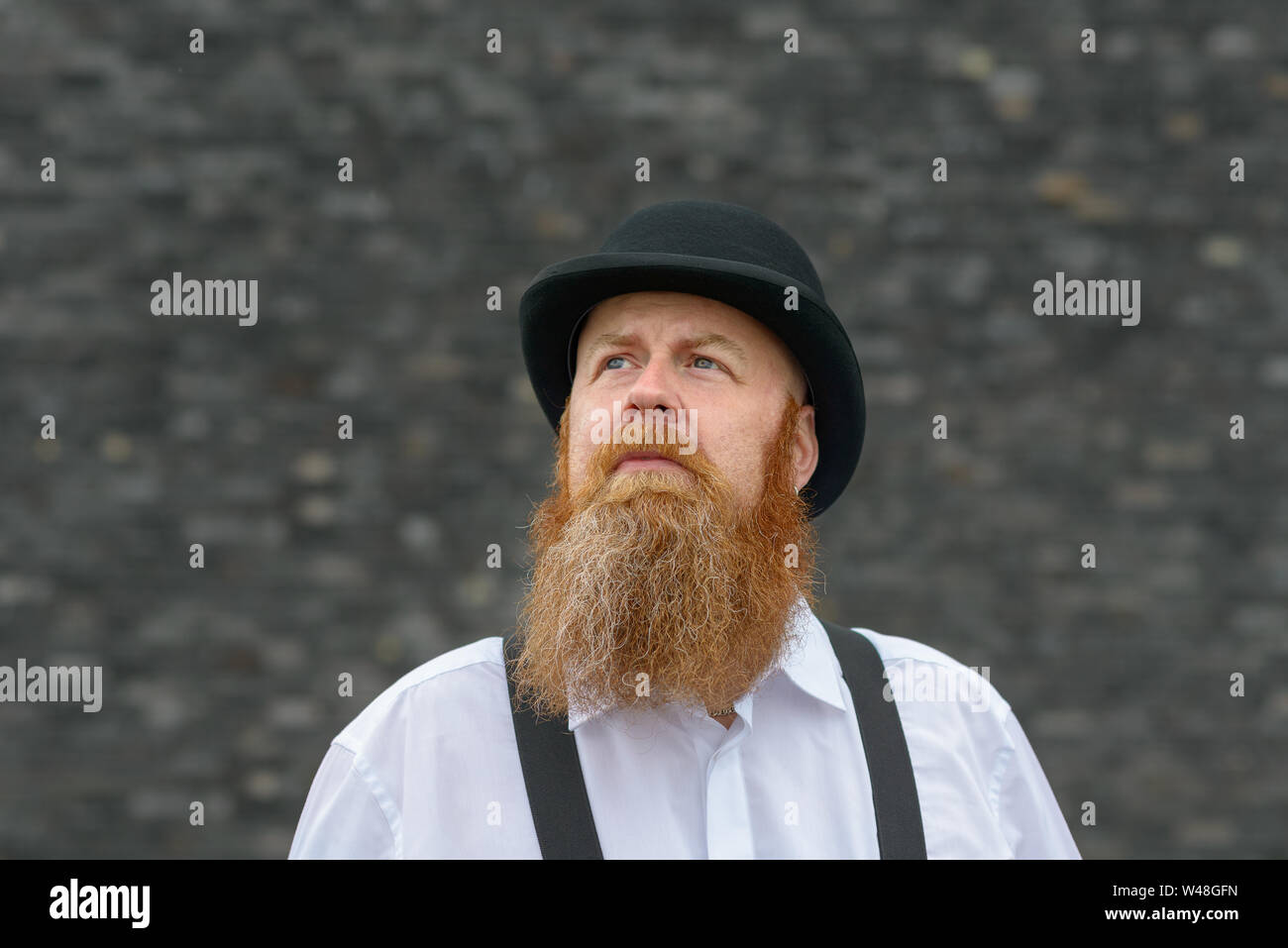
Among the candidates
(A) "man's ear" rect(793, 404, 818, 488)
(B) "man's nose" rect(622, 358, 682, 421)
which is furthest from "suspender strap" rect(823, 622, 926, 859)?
(B) "man's nose" rect(622, 358, 682, 421)

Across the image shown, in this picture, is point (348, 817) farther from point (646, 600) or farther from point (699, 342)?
point (699, 342)

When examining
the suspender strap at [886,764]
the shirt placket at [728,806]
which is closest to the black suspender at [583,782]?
the suspender strap at [886,764]

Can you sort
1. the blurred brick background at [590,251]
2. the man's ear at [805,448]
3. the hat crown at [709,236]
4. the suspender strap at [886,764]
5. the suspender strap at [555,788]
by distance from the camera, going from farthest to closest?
the blurred brick background at [590,251] < the man's ear at [805,448] < the hat crown at [709,236] < the suspender strap at [886,764] < the suspender strap at [555,788]

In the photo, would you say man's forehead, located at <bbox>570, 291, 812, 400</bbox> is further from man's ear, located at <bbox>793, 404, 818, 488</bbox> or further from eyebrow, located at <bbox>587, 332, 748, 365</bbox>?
man's ear, located at <bbox>793, 404, 818, 488</bbox>

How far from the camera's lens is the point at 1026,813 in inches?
91.1

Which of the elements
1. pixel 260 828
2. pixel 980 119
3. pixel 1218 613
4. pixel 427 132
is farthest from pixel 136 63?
pixel 1218 613

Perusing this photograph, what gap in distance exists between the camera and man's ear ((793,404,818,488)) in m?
2.48

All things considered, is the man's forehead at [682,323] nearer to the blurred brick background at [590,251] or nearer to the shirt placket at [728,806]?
the shirt placket at [728,806]

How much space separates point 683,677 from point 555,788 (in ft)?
1.06

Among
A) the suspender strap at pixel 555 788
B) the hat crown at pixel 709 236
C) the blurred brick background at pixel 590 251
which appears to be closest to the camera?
the suspender strap at pixel 555 788

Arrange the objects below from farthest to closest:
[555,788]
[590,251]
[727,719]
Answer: [590,251]
[727,719]
[555,788]

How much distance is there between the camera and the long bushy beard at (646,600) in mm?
2193

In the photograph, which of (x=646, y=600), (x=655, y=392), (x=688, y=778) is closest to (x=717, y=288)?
(x=655, y=392)

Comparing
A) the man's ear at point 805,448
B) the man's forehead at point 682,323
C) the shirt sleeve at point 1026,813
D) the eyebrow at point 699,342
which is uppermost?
the man's forehead at point 682,323
